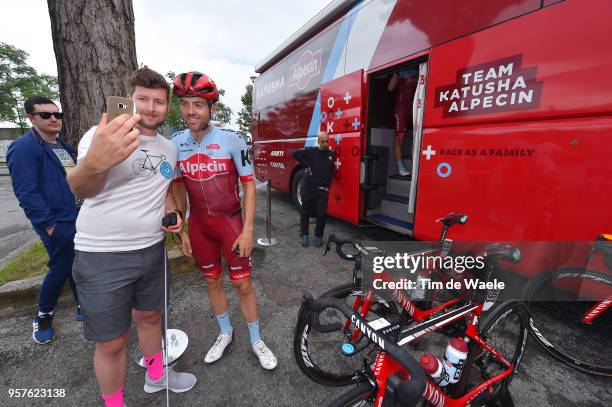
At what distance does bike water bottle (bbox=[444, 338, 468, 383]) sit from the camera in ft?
4.63

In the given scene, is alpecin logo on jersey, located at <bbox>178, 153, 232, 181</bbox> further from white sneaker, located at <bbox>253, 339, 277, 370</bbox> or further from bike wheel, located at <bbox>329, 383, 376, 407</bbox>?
bike wheel, located at <bbox>329, 383, 376, 407</bbox>

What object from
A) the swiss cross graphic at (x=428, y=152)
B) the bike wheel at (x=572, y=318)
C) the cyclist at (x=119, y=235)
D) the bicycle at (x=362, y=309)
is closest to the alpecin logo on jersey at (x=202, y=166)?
the cyclist at (x=119, y=235)

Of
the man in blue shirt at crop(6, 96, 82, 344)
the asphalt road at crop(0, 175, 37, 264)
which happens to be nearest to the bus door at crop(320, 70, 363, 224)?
the man in blue shirt at crop(6, 96, 82, 344)

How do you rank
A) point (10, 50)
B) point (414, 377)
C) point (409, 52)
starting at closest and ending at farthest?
1. point (414, 377)
2. point (409, 52)
3. point (10, 50)

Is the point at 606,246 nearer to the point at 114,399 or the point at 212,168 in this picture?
the point at 212,168

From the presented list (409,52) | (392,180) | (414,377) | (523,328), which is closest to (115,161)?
(414,377)

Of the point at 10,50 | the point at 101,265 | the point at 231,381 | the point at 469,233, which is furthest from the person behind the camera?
the point at 10,50

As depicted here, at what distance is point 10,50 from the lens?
24453mm

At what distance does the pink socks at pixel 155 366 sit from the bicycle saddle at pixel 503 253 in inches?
93.8

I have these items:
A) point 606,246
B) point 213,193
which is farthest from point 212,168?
point 606,246

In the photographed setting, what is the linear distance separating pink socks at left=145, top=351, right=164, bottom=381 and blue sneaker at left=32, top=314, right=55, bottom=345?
127 centimetres

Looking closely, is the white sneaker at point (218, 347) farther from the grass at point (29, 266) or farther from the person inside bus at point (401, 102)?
the person inside bus at point (401, 102)

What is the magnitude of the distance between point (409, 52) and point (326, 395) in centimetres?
384

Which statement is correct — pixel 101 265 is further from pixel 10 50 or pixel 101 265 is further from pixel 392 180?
pixel 10 50
